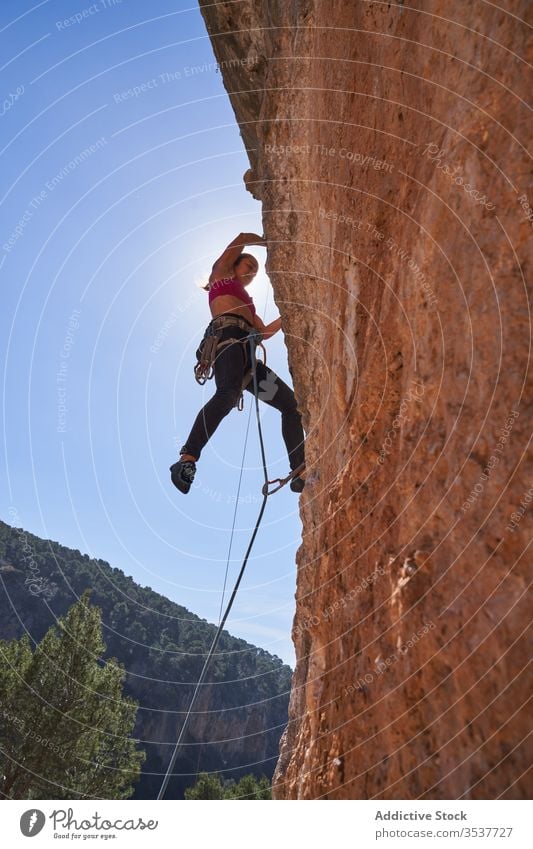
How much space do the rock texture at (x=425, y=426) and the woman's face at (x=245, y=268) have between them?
2.29m

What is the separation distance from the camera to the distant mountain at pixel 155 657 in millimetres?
67500

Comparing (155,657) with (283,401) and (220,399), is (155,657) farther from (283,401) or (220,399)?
(220,399)

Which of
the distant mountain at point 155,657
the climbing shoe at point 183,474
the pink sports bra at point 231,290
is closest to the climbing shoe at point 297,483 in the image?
the climbing shoe at point 183,474

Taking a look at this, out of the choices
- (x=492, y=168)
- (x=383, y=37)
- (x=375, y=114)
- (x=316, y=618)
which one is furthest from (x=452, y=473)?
(x=383, y=37)

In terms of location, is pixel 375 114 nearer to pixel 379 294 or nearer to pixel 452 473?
pixel 379 294

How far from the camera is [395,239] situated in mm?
2799

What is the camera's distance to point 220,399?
5.10m

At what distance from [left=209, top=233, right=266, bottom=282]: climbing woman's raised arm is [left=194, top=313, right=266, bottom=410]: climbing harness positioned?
0.69 m

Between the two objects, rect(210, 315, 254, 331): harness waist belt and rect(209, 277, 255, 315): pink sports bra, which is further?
rect(209, 277, 255, 315): pink sports bra

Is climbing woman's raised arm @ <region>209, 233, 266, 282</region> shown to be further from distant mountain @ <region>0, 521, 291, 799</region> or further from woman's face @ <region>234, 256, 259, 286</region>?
distant mountain @ <region>0, 521, 291, 799</region>

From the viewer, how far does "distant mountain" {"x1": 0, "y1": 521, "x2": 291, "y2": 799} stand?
67.5 meters

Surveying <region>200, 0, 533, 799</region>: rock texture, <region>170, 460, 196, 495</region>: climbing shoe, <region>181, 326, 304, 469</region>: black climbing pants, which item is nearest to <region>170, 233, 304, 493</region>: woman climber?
<region>181, 326, 304, 469</region>: black climbing pants

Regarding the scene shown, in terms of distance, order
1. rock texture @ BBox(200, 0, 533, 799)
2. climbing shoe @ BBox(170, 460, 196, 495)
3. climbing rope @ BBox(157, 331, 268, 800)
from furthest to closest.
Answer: climbing shoe @ BBox(170, 460, 196, 495)
climbing rope @ BBox(157, 331, 268, 800)
rock texture @ BBox(200, 0, 533, 799)

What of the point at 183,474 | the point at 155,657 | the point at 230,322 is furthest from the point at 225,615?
the point at 155,657
